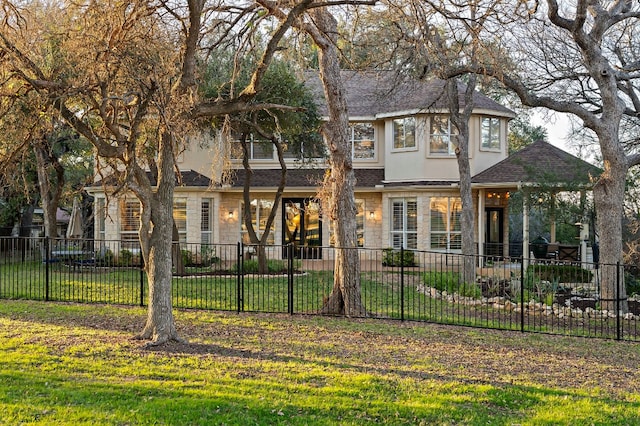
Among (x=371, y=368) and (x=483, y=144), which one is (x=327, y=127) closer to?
(x=371, y=368)

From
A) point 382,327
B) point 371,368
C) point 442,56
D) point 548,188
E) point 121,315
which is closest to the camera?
point 371,368

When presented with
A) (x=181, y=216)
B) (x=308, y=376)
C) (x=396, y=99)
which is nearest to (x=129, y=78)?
(x=308, y=376)

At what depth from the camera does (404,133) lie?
23062 mm

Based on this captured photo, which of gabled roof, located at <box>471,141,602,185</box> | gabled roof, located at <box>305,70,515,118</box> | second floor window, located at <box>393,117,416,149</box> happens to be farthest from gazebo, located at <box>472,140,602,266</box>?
second floor window, located at <box>393,117,416,149</box>

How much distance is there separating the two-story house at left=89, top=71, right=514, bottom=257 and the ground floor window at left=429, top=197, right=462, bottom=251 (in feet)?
0.12

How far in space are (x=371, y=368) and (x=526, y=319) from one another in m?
5.83

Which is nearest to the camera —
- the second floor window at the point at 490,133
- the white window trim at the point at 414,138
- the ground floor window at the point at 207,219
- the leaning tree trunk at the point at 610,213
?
the leaning tree trunk at the point at 610,213

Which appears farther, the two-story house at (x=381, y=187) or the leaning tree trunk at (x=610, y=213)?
the two-story house at (x=381, y=187)

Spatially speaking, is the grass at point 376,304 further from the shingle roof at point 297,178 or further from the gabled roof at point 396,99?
the gabled roof at point 396,99

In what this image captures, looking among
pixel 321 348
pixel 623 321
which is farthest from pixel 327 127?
pixel 623 321

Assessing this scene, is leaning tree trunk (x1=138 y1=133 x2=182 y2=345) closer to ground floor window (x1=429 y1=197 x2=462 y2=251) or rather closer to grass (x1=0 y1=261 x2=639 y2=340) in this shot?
grass (x1=0 y1=261 x2=639 y2=340)

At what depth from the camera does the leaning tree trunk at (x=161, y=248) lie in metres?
9.03

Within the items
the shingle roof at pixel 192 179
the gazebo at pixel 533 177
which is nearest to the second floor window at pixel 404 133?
the gazebo at pixel 533 177

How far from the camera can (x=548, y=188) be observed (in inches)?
765
